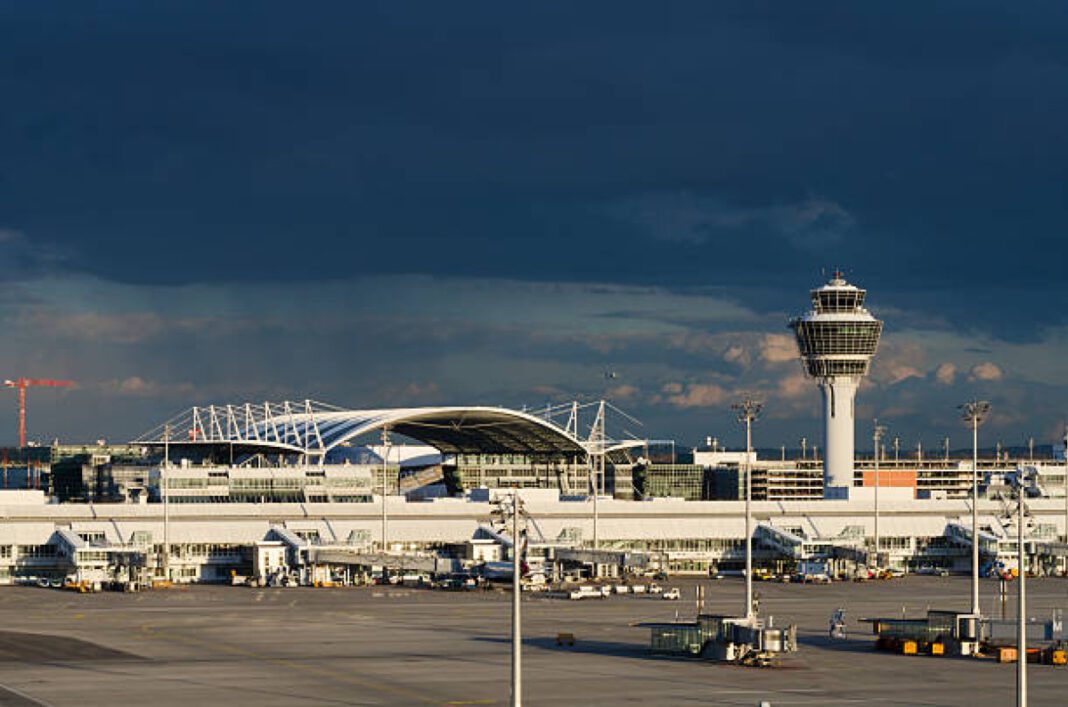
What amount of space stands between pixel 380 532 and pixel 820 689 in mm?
115904

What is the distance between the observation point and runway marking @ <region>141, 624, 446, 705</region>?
85875 mm

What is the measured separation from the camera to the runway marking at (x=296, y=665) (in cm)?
8588

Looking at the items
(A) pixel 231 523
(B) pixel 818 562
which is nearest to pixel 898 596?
(B) pixel 818 562

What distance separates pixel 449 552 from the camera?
19950cm

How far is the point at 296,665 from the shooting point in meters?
98.2

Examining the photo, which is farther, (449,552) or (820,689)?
(449,552)

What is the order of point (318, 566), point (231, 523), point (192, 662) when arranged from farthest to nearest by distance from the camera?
point (231, 523)
point (318, 566)
point (192, 662)

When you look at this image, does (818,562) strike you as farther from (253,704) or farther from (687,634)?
(253,704)

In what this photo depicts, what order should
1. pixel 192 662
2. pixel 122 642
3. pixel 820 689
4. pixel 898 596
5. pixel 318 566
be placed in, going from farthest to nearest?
pixel 318 566 < pixel 898 596 < pixel 122 642 < pixel 192 662 < pixel 820 689

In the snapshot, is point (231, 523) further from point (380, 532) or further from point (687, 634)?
point (687, 634)

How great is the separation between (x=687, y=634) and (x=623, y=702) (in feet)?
73.1

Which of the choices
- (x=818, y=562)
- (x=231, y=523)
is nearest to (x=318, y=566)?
(x=231, y=523)

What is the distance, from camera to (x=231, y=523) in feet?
637

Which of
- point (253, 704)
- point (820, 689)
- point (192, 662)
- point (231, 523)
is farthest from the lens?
point (231, 523)
